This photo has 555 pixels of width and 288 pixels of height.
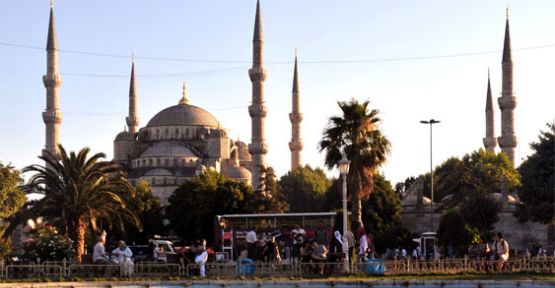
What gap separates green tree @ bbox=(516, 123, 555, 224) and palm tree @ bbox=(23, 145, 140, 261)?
1809cm

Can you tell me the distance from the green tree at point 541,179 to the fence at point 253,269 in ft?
50.5

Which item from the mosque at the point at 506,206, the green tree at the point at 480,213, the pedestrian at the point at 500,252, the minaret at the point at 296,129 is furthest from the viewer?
the minaret at the point at 296,129

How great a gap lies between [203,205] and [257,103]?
14.7 meters

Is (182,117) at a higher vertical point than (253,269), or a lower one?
higher

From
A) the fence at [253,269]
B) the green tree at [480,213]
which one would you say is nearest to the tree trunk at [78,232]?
the fence at [253,269]

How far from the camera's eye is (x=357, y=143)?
32562 millimetres

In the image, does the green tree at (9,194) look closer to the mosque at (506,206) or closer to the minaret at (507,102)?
the mosque at (506,206)

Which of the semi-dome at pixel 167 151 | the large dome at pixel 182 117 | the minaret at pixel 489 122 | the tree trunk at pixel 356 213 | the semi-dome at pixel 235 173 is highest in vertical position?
the large dome at pixel 182 117

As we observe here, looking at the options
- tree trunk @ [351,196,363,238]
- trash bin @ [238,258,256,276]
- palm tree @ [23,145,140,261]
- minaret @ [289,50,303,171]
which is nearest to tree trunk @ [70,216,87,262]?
palm tree @ [23,145,140,261]

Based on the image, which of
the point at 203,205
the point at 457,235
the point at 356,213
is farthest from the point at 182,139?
the point at 356,213

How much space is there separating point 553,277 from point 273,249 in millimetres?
8002

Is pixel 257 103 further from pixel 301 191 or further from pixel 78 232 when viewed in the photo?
pixel 78 232

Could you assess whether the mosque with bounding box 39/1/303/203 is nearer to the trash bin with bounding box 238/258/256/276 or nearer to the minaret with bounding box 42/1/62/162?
the minaret with bounding box 42/1/62/162

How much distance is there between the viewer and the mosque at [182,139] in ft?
242
